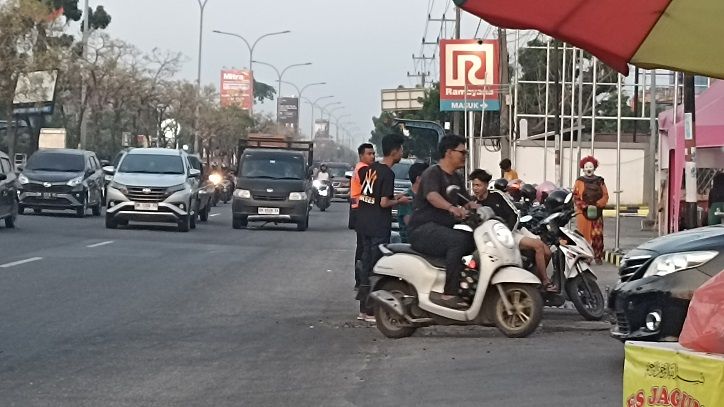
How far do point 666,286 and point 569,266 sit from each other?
4430 millimetres

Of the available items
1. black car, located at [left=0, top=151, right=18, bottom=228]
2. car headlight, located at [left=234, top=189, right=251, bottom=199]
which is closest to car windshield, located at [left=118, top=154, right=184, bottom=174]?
car headlight, located at [left=234, top=189, right=251, bottom=199]

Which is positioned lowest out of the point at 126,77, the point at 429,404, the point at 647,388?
the point at 429,404

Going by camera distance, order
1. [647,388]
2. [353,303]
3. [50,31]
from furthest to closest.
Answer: [50,31]
[353,303]
[647,388]

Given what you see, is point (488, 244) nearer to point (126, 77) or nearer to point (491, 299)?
point (491, 299)

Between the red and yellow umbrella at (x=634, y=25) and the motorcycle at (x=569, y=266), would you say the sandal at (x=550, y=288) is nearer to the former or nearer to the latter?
the motorcycle at (x=569, y=266)

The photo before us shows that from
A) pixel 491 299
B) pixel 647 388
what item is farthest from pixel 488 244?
pixel 647 388

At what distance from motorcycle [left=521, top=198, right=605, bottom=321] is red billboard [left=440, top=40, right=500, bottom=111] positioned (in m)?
22.1

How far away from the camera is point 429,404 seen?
8.87m

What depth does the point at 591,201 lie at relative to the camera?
22.6 metres

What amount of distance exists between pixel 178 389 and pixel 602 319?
20.2 feet

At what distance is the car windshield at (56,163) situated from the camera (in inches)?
1427

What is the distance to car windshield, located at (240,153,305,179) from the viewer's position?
108 ft

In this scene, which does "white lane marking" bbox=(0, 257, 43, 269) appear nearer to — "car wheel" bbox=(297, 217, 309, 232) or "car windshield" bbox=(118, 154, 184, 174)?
"car windshield" bbox=(118, 154, 184, 174)

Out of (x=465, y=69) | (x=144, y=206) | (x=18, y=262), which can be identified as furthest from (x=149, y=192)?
(x=465, y=69)
